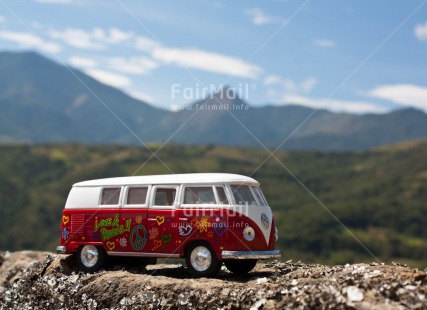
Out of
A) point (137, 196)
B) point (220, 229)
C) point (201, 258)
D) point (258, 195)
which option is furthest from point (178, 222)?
point (258, 195)

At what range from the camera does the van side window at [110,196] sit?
651 inches

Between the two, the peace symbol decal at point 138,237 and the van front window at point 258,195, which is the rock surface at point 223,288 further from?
the van front window at point 258,195

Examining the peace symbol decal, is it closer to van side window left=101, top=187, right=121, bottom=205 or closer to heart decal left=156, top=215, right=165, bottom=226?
heart decal left=156, top=215, right=165, bottom=226

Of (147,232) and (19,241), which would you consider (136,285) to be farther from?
(19,241)

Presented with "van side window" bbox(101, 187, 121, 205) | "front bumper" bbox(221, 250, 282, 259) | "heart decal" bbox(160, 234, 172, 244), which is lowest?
"front bumper" bbox(221, 250, 282, 259)

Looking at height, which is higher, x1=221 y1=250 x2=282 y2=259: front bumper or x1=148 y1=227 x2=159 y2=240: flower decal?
x1=148 y1=227 x2=159 y2=240: flower decal

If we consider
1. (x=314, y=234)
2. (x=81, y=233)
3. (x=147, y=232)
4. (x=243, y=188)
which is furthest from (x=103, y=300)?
(x=314, y=234)

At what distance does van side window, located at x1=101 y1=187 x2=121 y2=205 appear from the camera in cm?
1653

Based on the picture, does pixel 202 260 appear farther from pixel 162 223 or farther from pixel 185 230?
pixel 162 223

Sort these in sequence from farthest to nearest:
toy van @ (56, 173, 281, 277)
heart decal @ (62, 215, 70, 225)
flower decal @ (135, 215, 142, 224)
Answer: heart decal @ (62, 215, 70, 225) < flower decal @ (135, 215, 142, 224) < toy van @ (56, 173, 281, 277)

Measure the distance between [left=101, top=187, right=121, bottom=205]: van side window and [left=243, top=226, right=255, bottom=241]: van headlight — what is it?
4.25m

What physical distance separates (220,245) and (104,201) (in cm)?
437

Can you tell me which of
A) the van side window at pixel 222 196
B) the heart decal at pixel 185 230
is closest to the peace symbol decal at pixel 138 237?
the heart decal at pixel 185 230

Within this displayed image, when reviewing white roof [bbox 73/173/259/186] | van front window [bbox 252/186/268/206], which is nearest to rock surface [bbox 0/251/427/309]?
van front window [bbox 252/186/268/206]
